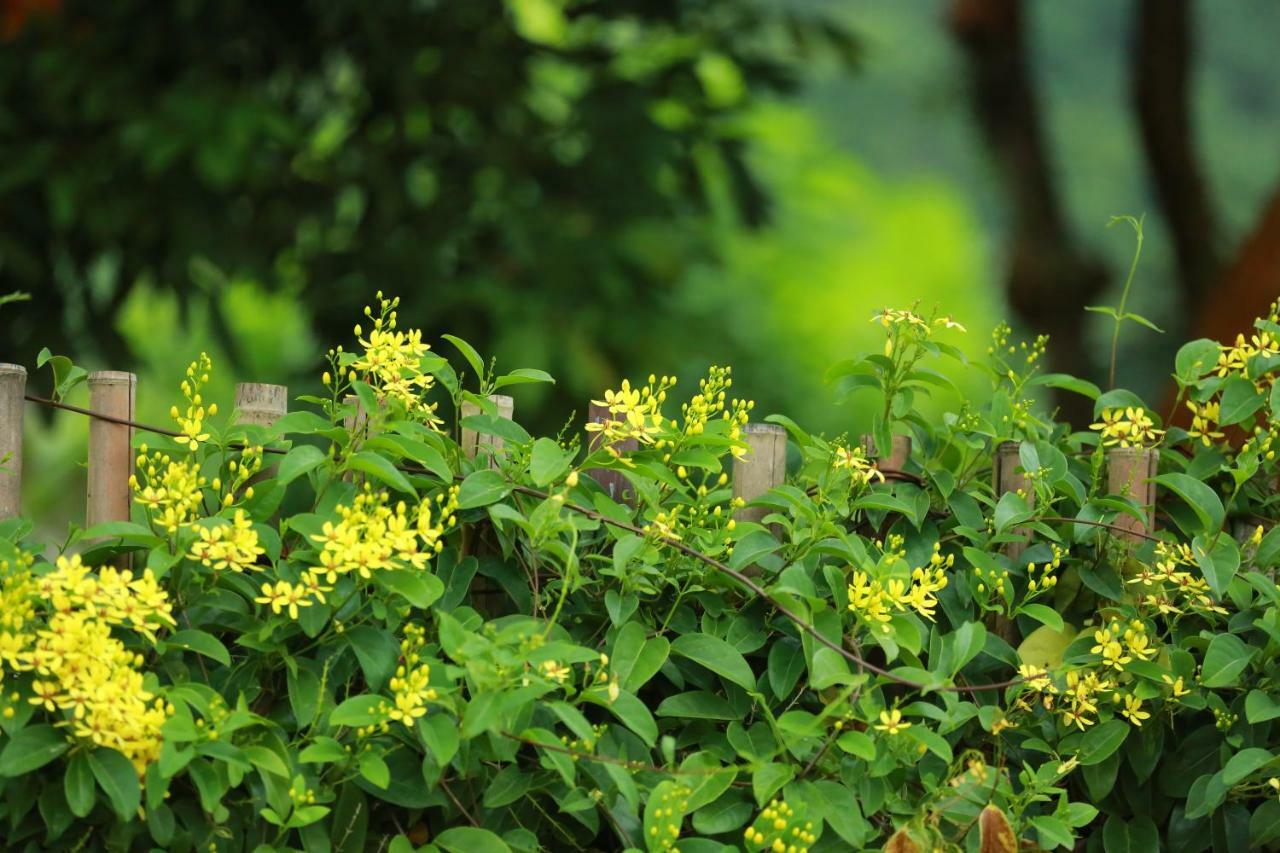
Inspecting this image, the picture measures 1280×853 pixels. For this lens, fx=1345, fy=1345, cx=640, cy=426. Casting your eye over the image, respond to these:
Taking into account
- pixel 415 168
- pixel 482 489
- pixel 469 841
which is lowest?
pixel 469 841

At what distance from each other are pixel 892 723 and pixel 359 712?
2.16 feet

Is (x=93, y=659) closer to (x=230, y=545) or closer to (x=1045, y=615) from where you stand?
(x=230, y=545)

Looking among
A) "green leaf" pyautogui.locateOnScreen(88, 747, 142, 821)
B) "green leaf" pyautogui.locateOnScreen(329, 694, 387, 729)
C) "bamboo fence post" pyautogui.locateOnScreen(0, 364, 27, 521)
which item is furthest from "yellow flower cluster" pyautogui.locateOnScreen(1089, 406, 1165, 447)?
"bamboo fence post" pyautogui.locateOnScreen(0, 364, 27, 521)

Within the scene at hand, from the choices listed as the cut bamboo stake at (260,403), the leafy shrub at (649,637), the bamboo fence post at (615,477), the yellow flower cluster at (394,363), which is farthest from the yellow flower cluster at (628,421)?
the cut bamboo stake at (260,403)

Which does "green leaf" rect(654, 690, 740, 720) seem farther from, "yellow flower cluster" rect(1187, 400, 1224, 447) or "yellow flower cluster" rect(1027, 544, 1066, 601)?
"yellow flower cluster" rect(1187, 400, 1224, 447)

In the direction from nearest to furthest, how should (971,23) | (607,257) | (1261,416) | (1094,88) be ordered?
(1261,416)
(607,257)
(971,23)
(1094,88)

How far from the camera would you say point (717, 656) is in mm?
1762

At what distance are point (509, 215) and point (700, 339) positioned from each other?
28.8 inches

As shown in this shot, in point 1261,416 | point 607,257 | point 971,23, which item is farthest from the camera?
point 971,23

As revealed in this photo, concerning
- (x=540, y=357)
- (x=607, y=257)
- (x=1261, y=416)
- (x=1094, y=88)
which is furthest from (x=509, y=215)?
(x=1094, y=88)

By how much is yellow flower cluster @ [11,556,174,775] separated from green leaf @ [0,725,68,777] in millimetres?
22

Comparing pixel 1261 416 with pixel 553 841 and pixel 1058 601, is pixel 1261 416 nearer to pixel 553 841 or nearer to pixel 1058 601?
pixel 1058 601

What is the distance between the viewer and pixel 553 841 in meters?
1.79

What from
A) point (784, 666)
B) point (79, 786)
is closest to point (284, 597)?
point (79, 786)
